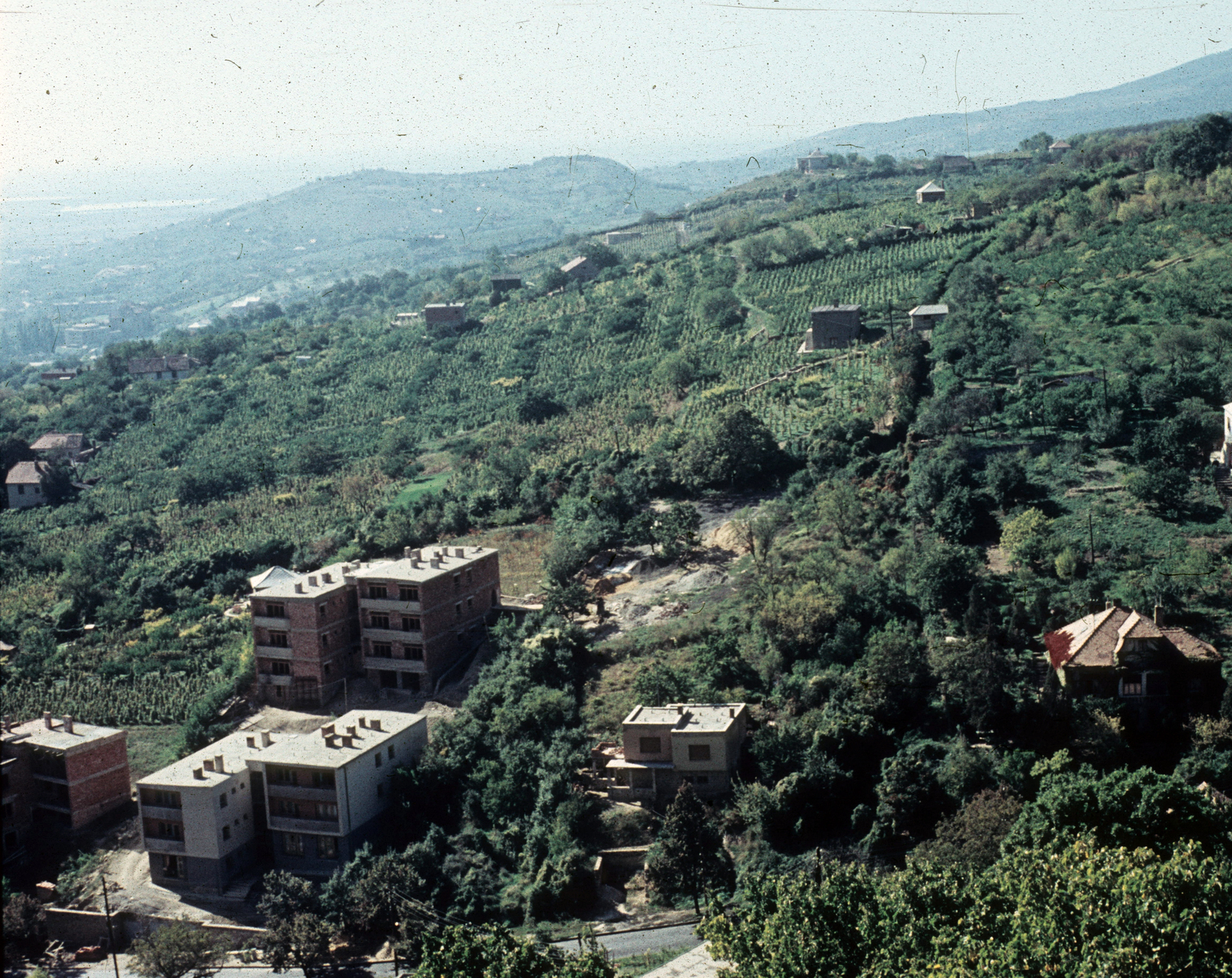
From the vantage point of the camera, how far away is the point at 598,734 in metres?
30.5

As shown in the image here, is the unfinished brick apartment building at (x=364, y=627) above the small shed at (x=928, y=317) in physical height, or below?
below

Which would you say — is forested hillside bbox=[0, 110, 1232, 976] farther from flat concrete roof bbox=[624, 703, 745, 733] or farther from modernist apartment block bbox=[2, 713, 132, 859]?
modernist apartment block bbox=[2, 713, 132, 859]

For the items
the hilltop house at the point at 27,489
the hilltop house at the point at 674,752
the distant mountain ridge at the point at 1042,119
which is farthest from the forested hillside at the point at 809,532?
the distant mountain ridge at the point at 1042,119

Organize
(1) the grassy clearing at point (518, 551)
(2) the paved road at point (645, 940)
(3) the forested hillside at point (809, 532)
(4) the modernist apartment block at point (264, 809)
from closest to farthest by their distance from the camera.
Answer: (3) the forested hillside at point (809, 532) → (2) the paved road at point (645, 940) → (4) the modernist apartment block at point (264, 809) → (1) the grassy clearing at point (518, 551)

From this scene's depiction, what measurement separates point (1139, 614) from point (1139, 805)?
6603 millimetres

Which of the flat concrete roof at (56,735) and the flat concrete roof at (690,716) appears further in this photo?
the flat concrete roof at (56,735)

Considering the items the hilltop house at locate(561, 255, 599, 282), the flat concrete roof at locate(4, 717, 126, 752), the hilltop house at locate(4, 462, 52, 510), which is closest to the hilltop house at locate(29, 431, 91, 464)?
the hilltop house at locate(4, 462, 52, 510)

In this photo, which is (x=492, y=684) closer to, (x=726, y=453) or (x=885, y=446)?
(x=726, y=453)

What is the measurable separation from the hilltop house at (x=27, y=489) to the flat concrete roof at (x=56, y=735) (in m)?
29.0

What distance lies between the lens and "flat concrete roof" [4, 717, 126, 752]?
32.1 meters

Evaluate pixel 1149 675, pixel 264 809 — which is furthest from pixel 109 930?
pixel 1149 675

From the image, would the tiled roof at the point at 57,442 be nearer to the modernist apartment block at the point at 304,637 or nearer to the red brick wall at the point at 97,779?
the modernist apartment block at the point at 304,637

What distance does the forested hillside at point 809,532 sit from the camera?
2358cm

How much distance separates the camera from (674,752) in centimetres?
2788
